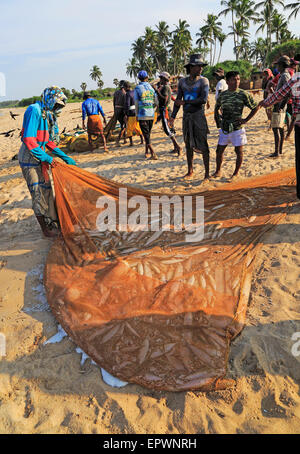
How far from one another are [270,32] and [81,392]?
Answer: 48.7 meters

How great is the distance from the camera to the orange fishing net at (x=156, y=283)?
2.03 meters

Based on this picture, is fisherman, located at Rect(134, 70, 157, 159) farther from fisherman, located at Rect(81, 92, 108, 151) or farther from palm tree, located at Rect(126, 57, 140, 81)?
palm tree, located at Rect(126, 57, 140, 81)

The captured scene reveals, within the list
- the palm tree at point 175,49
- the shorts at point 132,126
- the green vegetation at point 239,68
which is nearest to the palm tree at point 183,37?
the palm tree at point 175,49

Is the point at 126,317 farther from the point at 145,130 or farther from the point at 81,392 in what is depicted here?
the point at 145,130

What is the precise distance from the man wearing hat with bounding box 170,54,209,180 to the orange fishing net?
1187 millimetres

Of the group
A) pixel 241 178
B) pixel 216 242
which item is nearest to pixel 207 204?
pixel 216 242

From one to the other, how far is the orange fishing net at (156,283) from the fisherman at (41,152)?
255 millimetres

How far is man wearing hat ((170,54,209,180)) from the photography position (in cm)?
448

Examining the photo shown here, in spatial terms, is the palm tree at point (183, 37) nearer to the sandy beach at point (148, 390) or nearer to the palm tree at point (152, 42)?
the palm tree at point (152, 42)

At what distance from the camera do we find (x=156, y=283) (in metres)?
2.62

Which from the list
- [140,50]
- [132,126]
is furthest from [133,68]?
[132,126]

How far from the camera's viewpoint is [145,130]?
20.8 ft

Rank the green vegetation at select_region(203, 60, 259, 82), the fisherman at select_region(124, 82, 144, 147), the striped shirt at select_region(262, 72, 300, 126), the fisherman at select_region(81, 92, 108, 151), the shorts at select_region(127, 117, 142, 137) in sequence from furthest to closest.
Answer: the green vegetation at select_region(203, 60, 259, 82) → the shorts at select_region(127, 117, 142, 137) → the fisherman at select_region(124, 82, 144, 147) → the fisherman at select_region(81, 92, 108, 151) → the striped shirt at select_region(262, 72, 300, 126)

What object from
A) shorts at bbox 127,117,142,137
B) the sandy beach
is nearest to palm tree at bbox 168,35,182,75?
shorts at bbox 127,117,142,137
